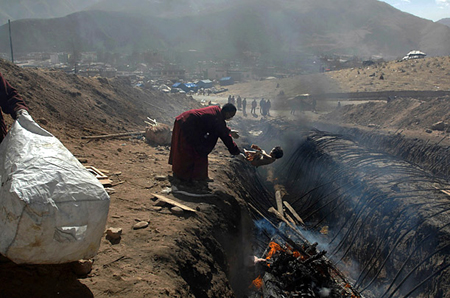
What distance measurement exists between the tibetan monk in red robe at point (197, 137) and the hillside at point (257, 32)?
5938 cm

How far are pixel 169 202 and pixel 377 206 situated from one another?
438cm

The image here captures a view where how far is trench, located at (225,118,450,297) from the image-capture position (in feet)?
15.6

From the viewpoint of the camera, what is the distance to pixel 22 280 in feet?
6.65

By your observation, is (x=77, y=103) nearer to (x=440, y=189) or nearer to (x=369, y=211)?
(x=369, y=211)

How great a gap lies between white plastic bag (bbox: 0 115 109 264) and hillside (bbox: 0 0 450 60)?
203 feet

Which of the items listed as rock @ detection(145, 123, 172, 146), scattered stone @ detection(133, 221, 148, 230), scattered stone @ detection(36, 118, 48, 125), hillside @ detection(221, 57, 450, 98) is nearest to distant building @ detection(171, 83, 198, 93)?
hillside @ detection(221, 57, 450, 98)

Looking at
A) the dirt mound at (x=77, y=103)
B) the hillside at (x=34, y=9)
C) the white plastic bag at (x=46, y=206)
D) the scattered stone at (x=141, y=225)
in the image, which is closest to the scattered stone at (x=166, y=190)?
the scattered stone at (x=141, y=225)

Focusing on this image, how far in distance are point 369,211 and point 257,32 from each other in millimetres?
85121

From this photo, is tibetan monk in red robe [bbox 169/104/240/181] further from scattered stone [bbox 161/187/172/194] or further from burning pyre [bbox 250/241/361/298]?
burning pyre [bbox 250/241/361/298]

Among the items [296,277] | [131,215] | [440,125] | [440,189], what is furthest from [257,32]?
[131,215]

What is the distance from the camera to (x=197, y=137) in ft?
14.5

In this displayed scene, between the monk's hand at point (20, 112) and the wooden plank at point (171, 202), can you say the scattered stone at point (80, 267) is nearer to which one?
the monk's hand at point (20, 112)

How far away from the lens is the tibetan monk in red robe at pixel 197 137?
4.35 metres

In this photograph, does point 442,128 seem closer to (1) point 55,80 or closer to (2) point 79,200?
(2) point 79,200
